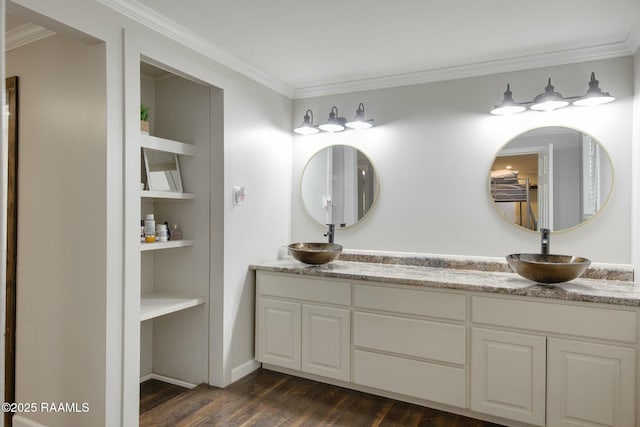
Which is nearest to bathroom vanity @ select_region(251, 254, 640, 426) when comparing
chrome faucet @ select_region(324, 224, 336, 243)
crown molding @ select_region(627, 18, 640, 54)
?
chrome faucet @ select_region(324, 224, 336, 243)

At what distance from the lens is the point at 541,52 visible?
2875mm

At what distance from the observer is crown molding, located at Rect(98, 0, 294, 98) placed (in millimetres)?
2252

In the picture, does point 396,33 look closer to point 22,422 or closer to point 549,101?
point 549,101

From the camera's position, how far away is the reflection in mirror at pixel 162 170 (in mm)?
2950

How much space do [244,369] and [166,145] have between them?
5.86ft

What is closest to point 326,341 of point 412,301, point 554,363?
point 412,301

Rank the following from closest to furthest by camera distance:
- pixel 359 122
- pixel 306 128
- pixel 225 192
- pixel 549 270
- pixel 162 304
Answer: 1. pixel 549 270
2. pixel 162 304
3. pixel 225 192
4. pixel 359 122
5. pixel 306 128

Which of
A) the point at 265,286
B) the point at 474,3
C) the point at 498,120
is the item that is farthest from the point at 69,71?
the point at 498,120

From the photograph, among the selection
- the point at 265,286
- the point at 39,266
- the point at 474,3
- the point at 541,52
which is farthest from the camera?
the point at 265,286

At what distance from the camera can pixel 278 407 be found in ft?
9.02

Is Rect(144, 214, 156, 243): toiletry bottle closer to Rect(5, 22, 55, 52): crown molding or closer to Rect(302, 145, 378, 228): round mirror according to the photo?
Rect(5, 22, 55, 52): crown molding

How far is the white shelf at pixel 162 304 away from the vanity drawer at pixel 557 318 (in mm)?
1917

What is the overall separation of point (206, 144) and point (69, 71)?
977 millimetres

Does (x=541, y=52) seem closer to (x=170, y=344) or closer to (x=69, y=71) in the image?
(x=69, y=71)
